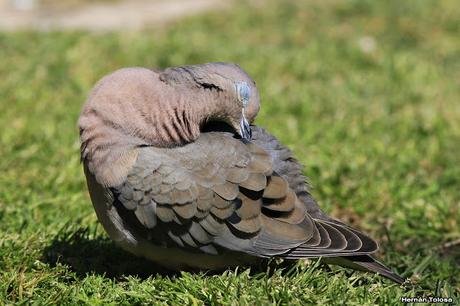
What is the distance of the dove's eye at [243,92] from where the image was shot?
439 cm

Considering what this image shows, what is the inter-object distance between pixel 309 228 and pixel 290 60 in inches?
183

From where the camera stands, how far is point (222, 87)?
4.37 meters

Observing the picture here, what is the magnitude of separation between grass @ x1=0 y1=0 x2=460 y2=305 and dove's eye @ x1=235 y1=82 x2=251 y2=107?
36.9 inches

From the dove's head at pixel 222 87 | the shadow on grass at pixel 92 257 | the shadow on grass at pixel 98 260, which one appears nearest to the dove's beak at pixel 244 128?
the dove's head at pixel 222 87

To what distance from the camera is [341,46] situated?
945 centimetres

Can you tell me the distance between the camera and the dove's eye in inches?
173

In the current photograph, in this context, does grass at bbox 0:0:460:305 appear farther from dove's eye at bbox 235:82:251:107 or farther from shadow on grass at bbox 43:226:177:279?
dove's eye at bbox 235:82:251:107

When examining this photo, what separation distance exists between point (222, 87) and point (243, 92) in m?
0.13

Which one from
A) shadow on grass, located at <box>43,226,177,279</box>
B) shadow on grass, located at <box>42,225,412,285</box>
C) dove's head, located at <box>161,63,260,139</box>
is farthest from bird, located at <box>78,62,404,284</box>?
shadow on grass, located at <box>43,226,177,279</box>

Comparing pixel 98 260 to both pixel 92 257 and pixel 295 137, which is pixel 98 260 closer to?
pixel 92 257

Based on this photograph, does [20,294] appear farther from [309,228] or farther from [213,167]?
[309,228]

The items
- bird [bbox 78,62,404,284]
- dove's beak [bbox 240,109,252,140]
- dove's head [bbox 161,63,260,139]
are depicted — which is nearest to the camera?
bird [bbox 78,62,404,284]

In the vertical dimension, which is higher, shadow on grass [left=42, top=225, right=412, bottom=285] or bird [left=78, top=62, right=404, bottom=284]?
bird [left=78, top=62, right=404, bottom=284]

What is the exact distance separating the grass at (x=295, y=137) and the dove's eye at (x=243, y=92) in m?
0.94
